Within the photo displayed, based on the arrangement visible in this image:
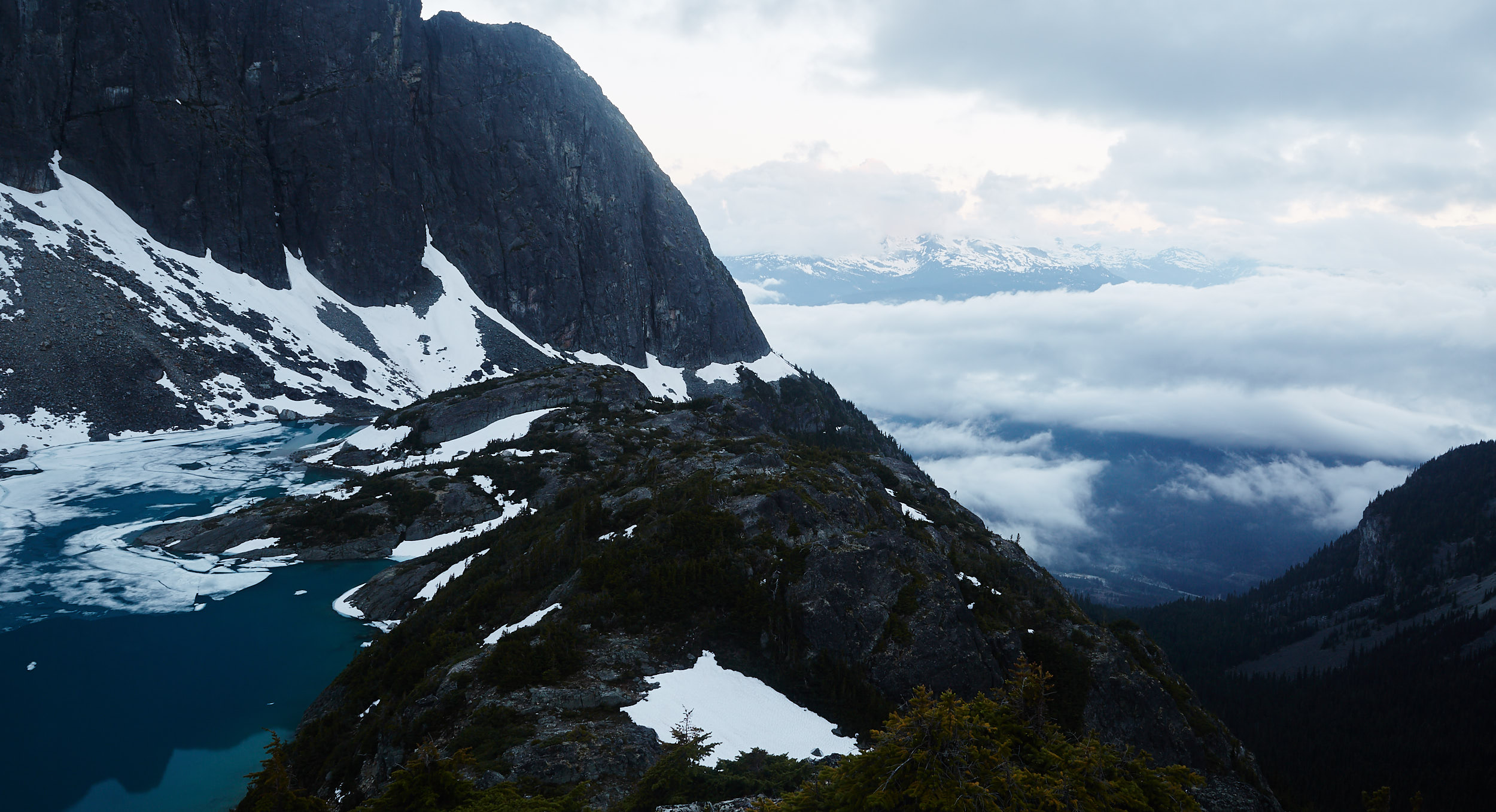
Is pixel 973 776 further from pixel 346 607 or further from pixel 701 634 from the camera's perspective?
pixel 346 607

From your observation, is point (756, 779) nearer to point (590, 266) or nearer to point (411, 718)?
point (411, 718)

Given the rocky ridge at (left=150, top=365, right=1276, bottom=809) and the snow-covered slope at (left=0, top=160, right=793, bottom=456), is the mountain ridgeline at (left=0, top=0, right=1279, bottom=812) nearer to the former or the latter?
the rocky ridge at (left=150, top=365, right=1276, bottom=809)

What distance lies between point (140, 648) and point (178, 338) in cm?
8255

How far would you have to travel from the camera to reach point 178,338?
105000mm

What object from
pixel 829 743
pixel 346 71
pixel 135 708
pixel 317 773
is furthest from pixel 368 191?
pixel 829 743

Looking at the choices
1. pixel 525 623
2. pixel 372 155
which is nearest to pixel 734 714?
pixel 525 623

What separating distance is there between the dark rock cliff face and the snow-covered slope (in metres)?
4.84

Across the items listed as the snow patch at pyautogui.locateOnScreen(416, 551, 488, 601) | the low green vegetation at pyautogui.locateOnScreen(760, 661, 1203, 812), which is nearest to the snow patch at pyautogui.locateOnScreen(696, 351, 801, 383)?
the snow patch at pyautogui.locateOnScreen(416, 551, 488, 601)

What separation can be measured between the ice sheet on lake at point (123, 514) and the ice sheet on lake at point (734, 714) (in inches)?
1735

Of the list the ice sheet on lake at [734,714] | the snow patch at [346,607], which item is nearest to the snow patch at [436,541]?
the snow patch at [346,607]

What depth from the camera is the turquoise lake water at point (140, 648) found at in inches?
1196

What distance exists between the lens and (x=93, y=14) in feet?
392

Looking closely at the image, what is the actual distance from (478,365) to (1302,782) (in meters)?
143

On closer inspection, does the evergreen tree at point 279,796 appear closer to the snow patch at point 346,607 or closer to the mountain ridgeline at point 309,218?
the snow patch at point 346,607
